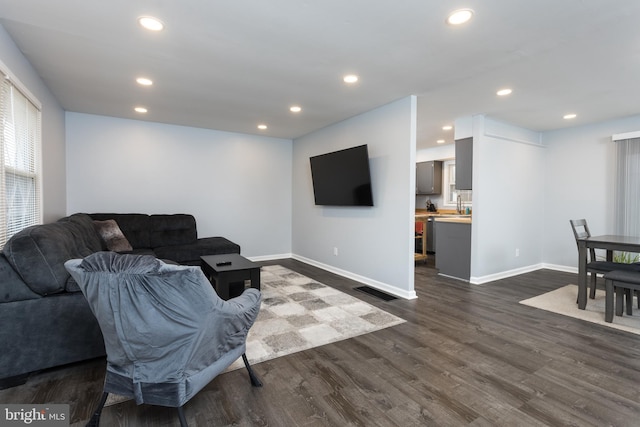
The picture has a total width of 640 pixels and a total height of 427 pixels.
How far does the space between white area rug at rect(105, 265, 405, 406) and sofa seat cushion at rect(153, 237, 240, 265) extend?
2.87ft

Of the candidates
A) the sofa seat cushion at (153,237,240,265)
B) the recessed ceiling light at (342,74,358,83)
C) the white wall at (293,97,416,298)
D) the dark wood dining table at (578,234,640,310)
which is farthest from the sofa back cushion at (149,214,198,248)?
the dark wood dining table at (578,234,640,310)

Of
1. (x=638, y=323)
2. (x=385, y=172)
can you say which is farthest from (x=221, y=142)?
(x=638, y=323)

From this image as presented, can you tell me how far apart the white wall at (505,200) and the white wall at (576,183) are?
157 millimetres

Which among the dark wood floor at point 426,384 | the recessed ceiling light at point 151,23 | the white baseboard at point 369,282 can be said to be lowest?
the dark wood floor at point 426,384

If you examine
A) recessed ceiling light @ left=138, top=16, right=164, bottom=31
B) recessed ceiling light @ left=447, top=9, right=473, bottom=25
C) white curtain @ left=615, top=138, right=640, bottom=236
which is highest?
recessed ceiling light @ left=138, top=16, right=164, bottom=31

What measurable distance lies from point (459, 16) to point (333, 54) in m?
1.00

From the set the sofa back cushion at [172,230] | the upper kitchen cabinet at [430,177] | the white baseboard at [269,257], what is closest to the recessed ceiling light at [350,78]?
the sofa back cushion at [172,230]

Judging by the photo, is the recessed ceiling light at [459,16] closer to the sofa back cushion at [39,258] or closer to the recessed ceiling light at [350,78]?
the recessed ceiling light at [350,78]

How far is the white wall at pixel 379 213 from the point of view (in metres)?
3.76

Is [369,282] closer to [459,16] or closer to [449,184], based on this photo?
[459,16]

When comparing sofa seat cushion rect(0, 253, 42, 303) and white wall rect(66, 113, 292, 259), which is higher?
white wall rect(66, 113, 292, 259)

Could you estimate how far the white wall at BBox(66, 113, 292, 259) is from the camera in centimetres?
462

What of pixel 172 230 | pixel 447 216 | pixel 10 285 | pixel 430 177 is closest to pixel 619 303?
pixel 447 216

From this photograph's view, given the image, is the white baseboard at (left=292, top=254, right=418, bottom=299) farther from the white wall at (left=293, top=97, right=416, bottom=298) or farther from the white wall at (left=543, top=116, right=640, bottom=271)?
the white wall at (left=543, top=116, right=640, bottom=271)
